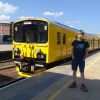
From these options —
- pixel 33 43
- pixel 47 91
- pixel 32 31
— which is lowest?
pixel 47 91

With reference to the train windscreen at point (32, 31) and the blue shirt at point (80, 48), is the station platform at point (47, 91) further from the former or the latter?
the train windscreen at point (32, 31)

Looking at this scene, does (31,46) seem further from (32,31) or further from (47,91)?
(47,91)

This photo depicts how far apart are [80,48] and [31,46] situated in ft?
19.4

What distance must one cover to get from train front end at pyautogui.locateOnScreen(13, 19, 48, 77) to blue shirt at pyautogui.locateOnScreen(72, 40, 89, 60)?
5.35 metres

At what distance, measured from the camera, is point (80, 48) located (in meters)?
9.14

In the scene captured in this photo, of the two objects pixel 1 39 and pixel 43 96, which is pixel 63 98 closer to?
pixel 43 96

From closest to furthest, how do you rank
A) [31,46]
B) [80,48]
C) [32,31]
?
1. [80,48]
2. [31,46]
3. [32,31]

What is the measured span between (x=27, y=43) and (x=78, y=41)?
6213 millimetres

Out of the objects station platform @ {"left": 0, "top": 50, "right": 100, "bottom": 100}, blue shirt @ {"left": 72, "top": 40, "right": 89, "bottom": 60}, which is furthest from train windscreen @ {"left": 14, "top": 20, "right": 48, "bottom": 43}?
blue shirt @ {"left": 72, "top": 40, "right": 89, "bottom": 60}

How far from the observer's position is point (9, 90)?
870 centimetres

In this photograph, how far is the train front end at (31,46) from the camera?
14.5 meters

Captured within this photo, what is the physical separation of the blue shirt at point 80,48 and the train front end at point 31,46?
5.35 m

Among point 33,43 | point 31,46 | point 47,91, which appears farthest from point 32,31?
point 47,91

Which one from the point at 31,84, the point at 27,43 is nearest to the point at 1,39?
the point at 27,43
